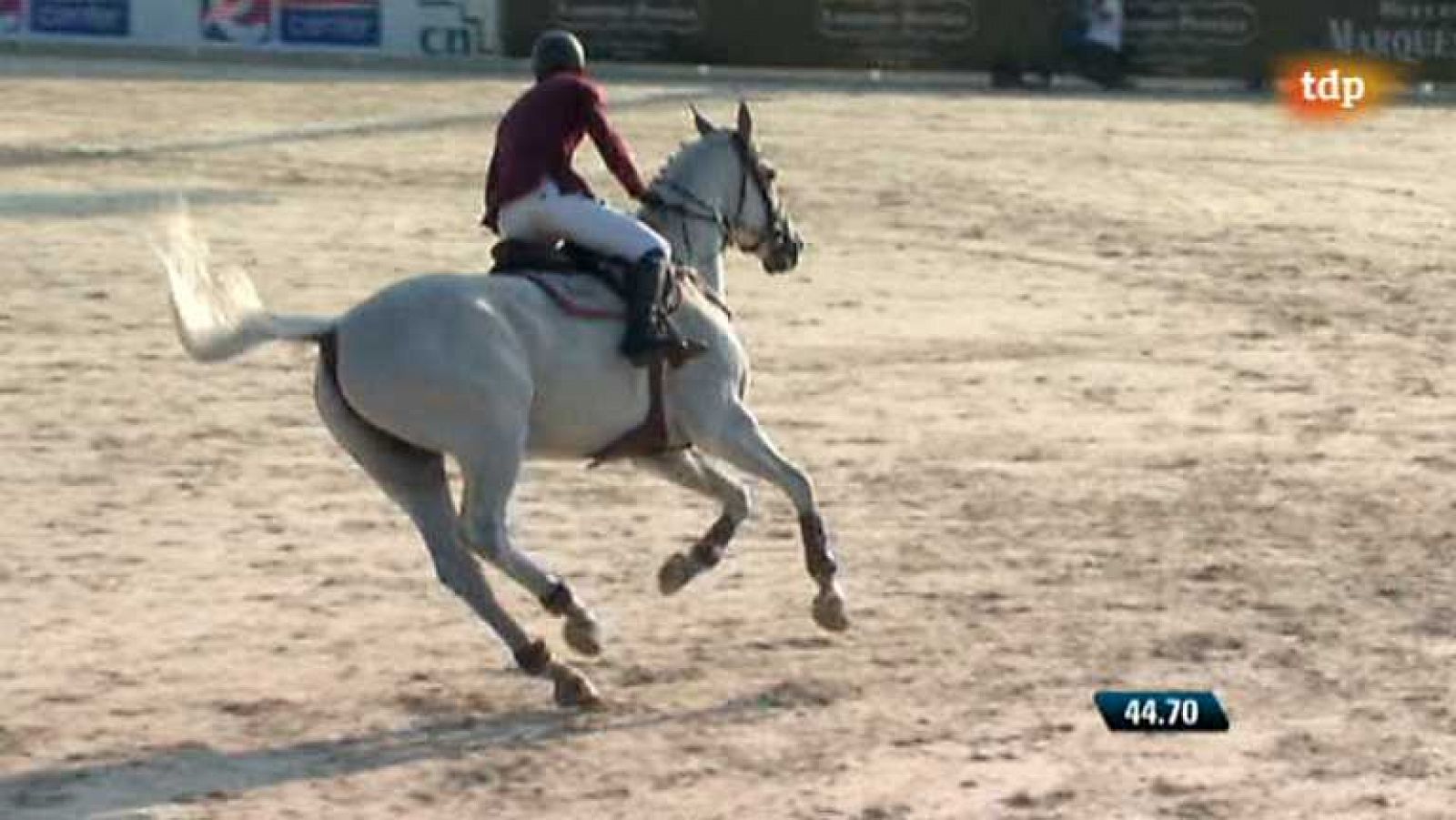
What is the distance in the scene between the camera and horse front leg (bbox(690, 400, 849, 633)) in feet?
39.1

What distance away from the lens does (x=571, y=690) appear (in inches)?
435

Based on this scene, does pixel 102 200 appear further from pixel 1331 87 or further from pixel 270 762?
pixel 1331 87

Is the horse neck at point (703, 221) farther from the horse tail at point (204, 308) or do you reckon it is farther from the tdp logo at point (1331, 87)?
the tdp logo at point (1331, 87)

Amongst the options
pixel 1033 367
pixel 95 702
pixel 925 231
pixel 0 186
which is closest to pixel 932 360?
pixel 1033 367

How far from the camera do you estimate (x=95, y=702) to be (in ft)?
36.4

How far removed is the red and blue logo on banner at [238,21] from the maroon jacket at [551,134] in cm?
3694

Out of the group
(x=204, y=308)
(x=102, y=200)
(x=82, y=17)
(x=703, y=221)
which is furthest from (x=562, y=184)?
(x=82, y=17)

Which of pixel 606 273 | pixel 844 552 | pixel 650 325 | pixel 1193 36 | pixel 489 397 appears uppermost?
pixel 606 273

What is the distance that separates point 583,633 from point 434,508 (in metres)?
0.69

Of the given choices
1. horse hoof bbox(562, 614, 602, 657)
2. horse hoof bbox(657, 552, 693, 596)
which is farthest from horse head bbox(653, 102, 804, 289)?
horse hoof bbox(562, 614, 602, 657)

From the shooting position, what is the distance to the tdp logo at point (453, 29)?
47.7 metres

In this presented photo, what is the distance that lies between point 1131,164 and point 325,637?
866 inches

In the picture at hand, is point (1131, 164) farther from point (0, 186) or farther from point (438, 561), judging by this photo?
Result: point (438, 561)

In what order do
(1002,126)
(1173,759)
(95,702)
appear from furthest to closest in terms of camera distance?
1. (1002,126)
2. (95,702)
3. (1173,759)
